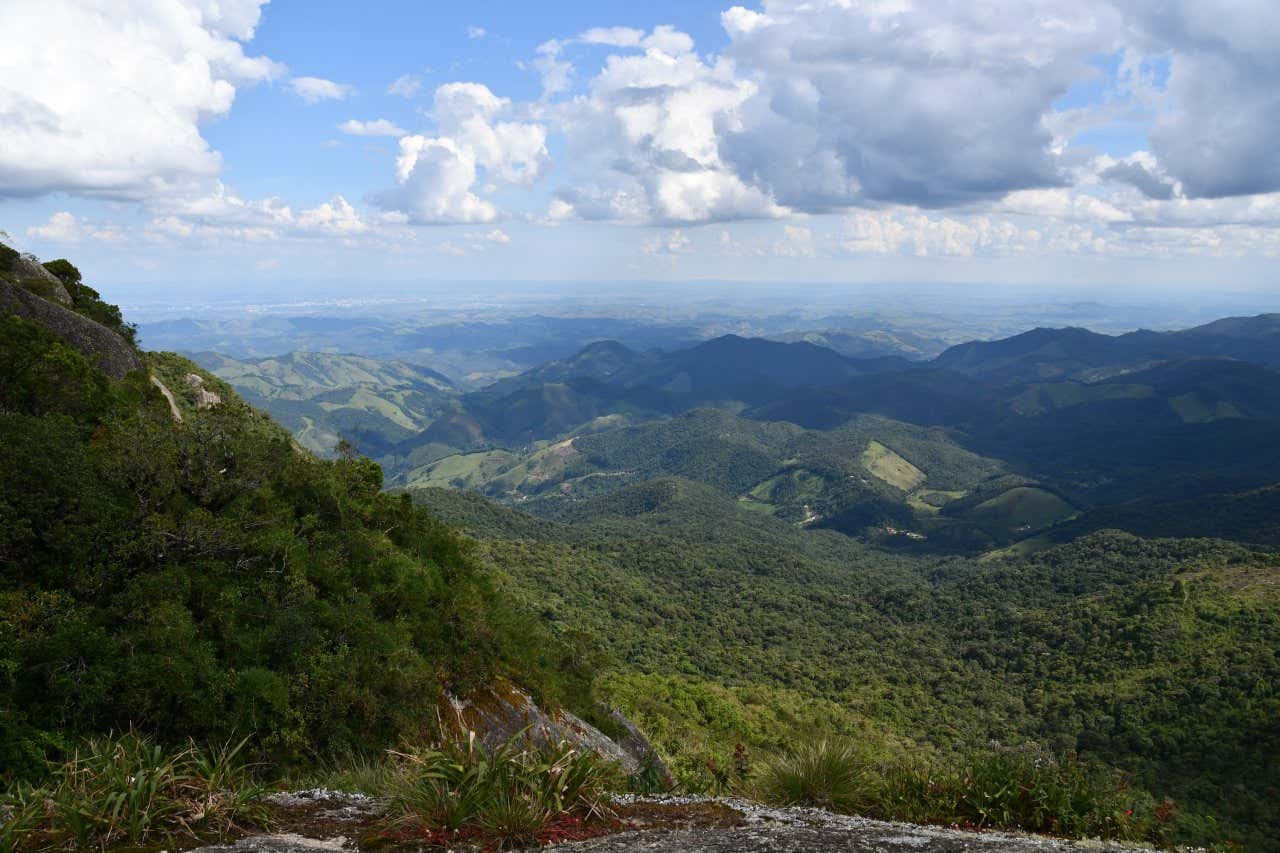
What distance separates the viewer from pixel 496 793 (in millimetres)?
8133

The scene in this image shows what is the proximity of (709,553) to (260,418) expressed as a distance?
511ft

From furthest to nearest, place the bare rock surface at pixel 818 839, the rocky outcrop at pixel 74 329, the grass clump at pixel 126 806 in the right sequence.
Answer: the rocky outcrop at pixel 74 329 → the bare rock surface at pixel 818 839 → the grass clump at pixel 126 806

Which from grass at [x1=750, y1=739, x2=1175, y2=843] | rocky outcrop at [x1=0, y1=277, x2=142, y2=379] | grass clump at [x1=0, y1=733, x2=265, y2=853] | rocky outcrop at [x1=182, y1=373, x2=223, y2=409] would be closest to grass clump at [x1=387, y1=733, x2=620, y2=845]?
grass clump at [x1=0, y1=733, x2=265, y2=853]

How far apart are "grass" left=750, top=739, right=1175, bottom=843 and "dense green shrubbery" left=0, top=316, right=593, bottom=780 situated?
1191cm

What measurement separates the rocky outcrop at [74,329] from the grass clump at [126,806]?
29344 millimetres

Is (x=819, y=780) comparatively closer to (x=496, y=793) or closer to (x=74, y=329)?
(x=496, y=793)

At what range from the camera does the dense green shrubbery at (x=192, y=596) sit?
45.3 feet

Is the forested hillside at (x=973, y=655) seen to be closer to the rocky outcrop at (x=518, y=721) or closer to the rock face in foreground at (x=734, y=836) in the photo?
the rocky outcrop at (x=518, y=721)

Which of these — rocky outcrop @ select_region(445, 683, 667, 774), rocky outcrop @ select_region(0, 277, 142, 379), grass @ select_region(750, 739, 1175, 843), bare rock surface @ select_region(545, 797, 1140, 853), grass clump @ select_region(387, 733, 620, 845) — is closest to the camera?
grass clump @ select_region(387, 733, 620, 845)

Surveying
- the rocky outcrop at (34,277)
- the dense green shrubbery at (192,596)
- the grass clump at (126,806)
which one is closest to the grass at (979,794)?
the grass clump at (126,806)

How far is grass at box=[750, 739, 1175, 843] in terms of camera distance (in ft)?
31.6

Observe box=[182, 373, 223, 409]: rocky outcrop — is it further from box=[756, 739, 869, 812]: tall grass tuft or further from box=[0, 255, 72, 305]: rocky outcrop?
box=[756, 739, 869, 812]: tall grass tuft

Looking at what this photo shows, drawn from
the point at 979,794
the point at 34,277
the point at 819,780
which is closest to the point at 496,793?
the point at 819,780

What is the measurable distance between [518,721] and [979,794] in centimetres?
1548
